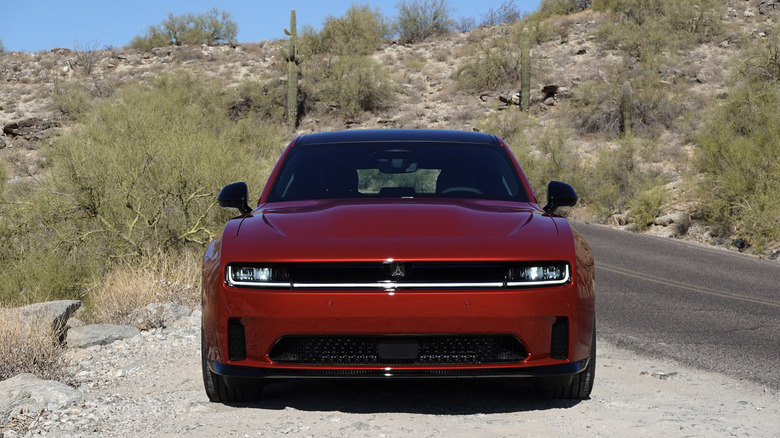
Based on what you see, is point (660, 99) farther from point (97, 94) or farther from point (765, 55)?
point (97, 94)

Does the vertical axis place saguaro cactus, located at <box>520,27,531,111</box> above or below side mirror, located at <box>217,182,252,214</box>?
below

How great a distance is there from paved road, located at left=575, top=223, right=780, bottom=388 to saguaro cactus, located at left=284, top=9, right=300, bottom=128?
26225 mm

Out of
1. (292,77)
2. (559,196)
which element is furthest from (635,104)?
(559,196)

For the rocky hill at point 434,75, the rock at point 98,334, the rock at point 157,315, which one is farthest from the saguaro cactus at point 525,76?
the rock at point 98,334

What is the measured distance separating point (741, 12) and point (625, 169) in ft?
109

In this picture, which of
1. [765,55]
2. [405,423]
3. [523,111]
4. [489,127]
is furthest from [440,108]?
[405,423]

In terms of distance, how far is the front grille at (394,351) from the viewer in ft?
16.5

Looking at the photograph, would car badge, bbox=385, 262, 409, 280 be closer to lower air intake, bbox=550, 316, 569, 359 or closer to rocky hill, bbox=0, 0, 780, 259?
lower air intake, bbox=550, 316, 569, 359

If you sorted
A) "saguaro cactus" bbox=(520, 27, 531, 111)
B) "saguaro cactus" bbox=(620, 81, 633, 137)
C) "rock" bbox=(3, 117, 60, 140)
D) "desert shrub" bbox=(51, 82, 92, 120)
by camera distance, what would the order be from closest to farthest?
"saguaro cactus" bbox=(620, 81, 633, 137) < "desert shrub" bbox=(51, 82, 92, 120) < "rock" bbox=(3, 117, 60, 140) < "saguaro cactus" bbox=(520, 27, 531, 111)

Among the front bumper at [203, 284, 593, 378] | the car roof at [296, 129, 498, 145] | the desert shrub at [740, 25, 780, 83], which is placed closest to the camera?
the front bumper at [203, 284, 593, 378]

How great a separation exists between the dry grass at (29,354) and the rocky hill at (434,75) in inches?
971

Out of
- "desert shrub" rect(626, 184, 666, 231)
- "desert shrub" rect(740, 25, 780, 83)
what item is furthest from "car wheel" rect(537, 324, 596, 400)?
"desert shrub" rect(740, 25, 780, 83)

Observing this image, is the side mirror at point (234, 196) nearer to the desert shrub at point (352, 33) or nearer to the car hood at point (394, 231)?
the car hood at point (394, 231)

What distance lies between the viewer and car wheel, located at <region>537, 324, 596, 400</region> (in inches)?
217
